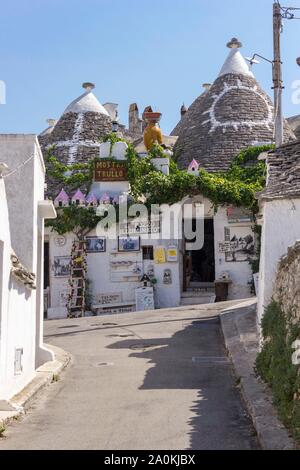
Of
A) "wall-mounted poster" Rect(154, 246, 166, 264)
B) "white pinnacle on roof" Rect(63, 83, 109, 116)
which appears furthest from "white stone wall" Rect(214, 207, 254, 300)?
"white pinnacle on roof" Rect(63, 83, 109, 116)

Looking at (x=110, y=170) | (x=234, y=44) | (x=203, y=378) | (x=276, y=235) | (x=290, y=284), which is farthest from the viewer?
(x=234, y=44)

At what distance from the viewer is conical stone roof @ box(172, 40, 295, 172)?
23500mm

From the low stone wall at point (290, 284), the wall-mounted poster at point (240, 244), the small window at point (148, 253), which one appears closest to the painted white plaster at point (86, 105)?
the small window at point (148, 253)

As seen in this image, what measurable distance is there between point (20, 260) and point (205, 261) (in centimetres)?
1555

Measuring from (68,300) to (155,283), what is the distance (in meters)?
3.02

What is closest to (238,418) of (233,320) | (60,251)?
(233,320)

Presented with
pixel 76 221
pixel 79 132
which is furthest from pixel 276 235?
pixel 79 132

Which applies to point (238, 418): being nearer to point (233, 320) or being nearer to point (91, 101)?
point (233, 320)

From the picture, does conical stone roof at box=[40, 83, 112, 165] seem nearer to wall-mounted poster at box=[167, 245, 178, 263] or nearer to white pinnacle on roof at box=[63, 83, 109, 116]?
white pinnacle on roof at box=[63, 83, 109, 116]

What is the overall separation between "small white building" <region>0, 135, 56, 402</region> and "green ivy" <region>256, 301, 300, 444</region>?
331 cm

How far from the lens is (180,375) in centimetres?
920

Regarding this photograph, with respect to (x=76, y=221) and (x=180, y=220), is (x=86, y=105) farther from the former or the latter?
(x=180, y=220)

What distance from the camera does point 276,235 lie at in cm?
947

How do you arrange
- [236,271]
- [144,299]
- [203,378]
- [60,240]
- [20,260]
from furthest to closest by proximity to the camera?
[60,240], [236,271], [144,299], [20,260], [203,378]
